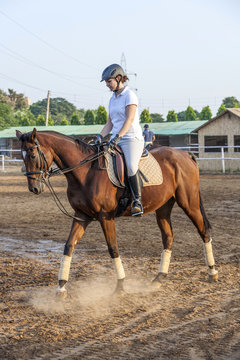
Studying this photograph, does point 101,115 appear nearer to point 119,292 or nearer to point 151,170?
point 151,170

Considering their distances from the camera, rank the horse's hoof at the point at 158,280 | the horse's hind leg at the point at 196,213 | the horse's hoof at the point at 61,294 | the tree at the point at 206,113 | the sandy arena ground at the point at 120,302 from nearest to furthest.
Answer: the sandy arena ground at the point at 120,302
the horse's hoof at the point at 61,294
the horse's hoof at the point at 158,280
the horse's hind leg at the point at 196,213
the tree at the point at 206,113

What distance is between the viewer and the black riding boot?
5.96 meters

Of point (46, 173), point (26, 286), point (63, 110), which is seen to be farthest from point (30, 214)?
point (63, 110)

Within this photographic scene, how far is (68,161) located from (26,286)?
185cm

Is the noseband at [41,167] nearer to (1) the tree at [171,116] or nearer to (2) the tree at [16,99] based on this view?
(1) the tree at [171,116]

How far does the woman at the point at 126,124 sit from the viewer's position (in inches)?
230

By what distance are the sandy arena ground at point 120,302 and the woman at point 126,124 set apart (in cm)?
123

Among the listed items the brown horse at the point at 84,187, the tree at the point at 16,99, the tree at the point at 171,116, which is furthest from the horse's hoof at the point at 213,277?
the tree at the point at 16,99

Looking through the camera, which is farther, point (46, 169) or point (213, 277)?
point (213, 277)

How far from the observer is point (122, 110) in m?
5.96

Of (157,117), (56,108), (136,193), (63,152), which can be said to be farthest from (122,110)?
(56,108)

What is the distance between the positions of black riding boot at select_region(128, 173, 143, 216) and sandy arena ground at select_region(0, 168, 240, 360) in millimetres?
1068

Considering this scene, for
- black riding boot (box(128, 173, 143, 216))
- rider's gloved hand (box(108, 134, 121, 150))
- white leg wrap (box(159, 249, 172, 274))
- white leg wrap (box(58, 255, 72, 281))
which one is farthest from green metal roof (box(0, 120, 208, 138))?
white leg wrap (box(58, 255, 72, 281))

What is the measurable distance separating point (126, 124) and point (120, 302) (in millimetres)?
2191
